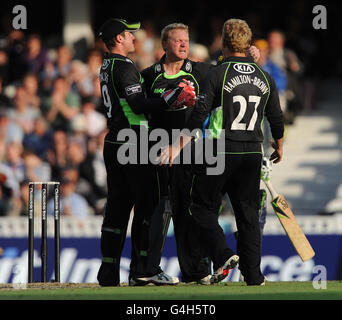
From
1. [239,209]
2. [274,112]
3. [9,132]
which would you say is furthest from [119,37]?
[9,132]

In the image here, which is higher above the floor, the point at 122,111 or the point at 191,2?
the point at 191,2

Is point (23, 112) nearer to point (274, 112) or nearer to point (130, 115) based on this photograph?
point (130, 115)

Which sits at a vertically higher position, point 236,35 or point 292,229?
point 236,35

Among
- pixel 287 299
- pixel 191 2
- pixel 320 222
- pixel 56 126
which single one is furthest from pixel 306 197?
pixel 287 299

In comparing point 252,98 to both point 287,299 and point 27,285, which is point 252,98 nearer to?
point 287,299

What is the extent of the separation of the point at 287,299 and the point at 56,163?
824 cm

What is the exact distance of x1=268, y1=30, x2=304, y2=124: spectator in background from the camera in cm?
1588

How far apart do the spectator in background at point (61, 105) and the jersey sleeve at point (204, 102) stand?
25.1 feet

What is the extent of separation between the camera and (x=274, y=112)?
28.6 ft

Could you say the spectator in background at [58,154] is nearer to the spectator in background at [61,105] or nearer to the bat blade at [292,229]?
the spectator in background at [61,105]

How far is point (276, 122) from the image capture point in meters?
8.76

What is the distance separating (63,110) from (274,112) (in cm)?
789

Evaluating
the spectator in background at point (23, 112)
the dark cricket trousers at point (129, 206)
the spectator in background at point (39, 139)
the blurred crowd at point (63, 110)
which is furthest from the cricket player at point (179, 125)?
the spectator in background at point (23, 112)

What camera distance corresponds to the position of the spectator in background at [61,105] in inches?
634
